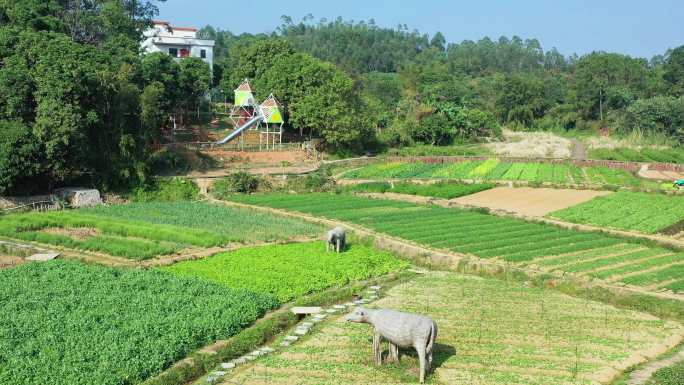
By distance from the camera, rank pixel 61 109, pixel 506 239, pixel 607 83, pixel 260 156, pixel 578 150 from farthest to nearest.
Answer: pixel 607 83 < pixel 578 150 < pixel 260 156 < pixel 61 109 < pixel 506 239

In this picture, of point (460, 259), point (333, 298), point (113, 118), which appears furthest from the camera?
point (113, 118)

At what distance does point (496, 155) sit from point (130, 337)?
62.3 meters

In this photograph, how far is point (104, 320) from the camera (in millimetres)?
24453

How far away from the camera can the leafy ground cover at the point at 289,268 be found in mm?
30766

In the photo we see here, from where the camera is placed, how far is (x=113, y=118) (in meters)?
56.4

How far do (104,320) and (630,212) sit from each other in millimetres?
35308

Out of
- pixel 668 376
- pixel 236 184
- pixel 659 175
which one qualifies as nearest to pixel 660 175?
pixel 659 175

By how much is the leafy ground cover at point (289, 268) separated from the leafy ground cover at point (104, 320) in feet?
5.79

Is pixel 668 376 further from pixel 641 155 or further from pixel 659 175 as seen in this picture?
pixel 641 155

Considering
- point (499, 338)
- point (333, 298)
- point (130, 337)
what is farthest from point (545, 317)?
point (130, 337)

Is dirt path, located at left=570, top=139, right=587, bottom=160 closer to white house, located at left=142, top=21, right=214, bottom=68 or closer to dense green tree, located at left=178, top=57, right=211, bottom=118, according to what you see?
dense green tree, located at left=178, top=57, right=211, bottom=118

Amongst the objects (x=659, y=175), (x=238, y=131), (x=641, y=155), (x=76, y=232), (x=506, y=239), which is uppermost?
(x=238, y=131)

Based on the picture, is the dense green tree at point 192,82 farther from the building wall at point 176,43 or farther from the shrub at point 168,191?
the shrub at point 168,191

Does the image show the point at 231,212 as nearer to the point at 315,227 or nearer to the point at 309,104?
the point at 315,227
